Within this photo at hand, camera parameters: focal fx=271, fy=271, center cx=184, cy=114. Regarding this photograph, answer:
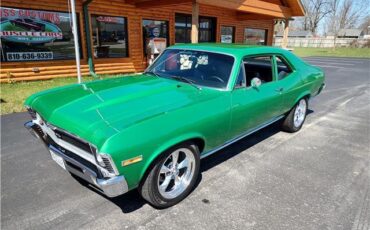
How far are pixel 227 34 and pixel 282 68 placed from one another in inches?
480

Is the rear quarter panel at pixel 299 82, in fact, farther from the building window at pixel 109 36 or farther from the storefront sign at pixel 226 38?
the storefront sign at pixel 226 38

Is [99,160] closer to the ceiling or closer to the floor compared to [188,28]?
closer to the floor

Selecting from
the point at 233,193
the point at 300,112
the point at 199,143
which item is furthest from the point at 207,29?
the point at 233,193

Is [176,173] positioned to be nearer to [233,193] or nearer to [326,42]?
[233,193]

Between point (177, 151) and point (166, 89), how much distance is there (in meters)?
0.83

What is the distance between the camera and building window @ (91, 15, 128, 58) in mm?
10328

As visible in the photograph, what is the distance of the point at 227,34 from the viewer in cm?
1611

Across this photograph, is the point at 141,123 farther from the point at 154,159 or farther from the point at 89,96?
the point at 89,96

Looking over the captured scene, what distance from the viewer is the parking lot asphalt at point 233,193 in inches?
103

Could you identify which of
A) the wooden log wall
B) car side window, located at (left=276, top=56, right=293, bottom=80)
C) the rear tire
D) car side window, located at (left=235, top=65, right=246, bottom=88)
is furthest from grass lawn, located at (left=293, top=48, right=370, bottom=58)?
car side window, located at (left=235, top=65, right=246, bottom=88)

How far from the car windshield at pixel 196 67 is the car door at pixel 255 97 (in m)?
0.21

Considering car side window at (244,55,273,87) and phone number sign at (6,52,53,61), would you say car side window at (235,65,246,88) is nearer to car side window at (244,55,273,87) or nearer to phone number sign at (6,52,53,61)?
car side window at (244,55,273,87)

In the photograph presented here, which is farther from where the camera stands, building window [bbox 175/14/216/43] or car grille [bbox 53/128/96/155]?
building window [bbox 175/14/216/43]

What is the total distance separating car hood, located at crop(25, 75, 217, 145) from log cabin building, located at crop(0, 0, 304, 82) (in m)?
5.57
